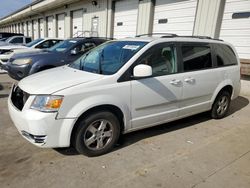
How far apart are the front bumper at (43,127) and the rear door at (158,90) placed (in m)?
1.05

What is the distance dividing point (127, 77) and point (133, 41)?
92 cm

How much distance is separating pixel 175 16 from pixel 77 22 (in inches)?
407

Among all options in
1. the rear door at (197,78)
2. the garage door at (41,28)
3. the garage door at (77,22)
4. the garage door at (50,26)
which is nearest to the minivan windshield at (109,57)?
the rear door at (197,78)

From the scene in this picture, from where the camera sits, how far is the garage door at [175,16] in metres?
9.23

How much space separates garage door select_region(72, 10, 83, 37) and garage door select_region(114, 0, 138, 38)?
195 inches

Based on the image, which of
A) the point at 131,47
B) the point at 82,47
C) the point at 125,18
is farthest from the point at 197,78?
the point at 125,18

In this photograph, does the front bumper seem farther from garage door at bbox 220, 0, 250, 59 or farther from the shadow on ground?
garage door at bbox 220, 0, 250, 59

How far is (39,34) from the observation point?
27688 millimetres

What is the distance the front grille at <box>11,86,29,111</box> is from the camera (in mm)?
3222

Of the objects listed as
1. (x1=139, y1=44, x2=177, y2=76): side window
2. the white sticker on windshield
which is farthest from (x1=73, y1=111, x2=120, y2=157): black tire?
the white sticker on windshield

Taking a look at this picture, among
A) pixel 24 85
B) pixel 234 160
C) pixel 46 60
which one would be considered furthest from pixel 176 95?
pixel 46 60

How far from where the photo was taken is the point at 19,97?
3.45 meters

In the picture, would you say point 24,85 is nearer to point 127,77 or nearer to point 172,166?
point 127,77

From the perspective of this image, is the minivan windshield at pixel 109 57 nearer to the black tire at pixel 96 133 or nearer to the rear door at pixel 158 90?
the rear door at pixel 158 90
